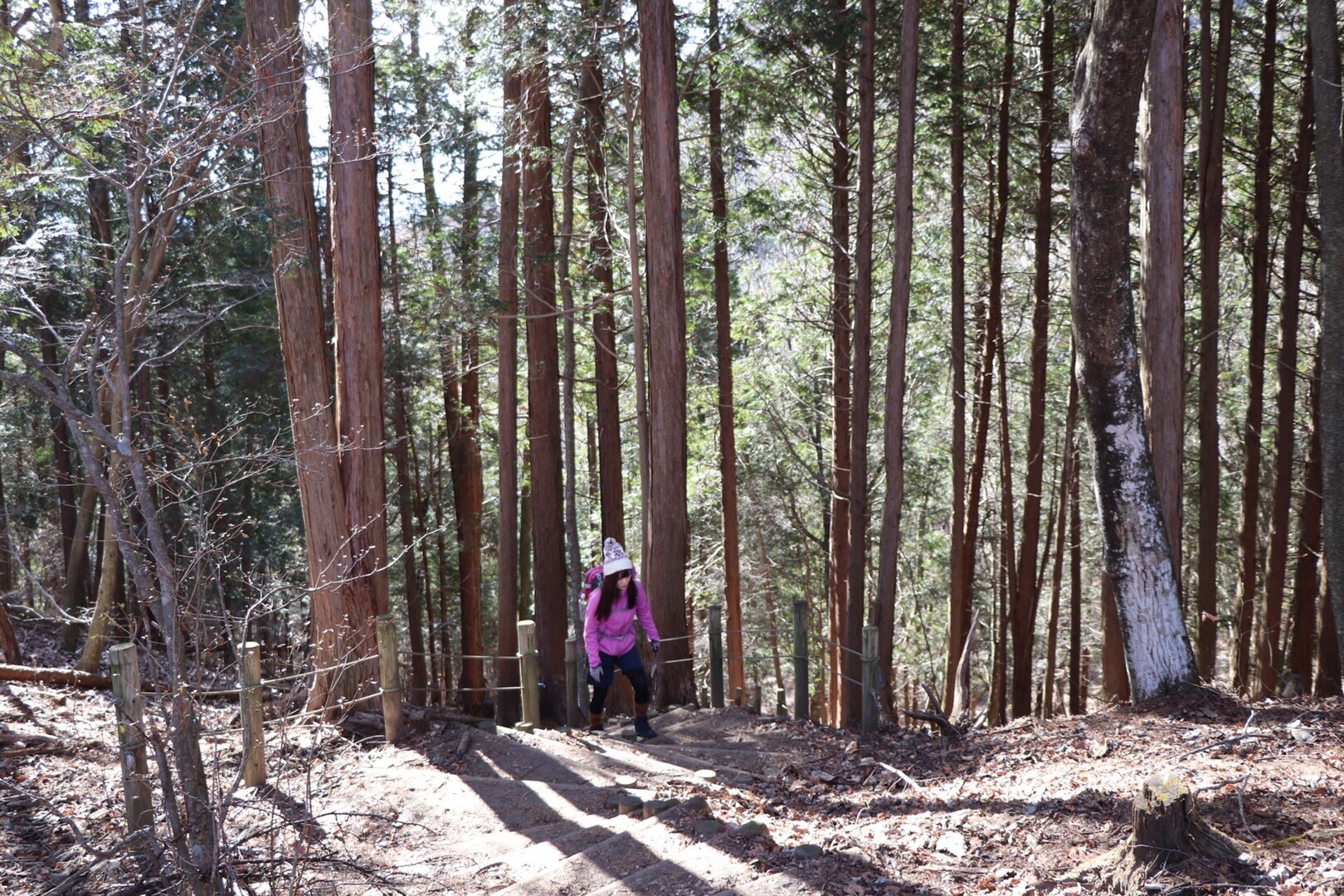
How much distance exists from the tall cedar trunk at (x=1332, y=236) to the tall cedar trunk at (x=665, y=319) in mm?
6474

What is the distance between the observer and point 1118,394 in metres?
7.23

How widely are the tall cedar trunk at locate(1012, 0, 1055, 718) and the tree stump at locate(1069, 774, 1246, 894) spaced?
37.2 feet

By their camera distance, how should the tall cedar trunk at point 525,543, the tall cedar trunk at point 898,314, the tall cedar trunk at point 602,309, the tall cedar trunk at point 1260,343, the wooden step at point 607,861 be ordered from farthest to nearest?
the tall cedar trunk at point 525,543, the tall cedar trunk at point 602,309, the tall cedar trunk at point 1260,343, the tall cedar trunk at point 898,314, the wooden step at point 607,861

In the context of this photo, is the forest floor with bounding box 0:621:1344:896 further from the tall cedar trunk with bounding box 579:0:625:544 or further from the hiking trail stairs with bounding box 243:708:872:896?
the tall cedar trunk with bounding box 579:0:625:544

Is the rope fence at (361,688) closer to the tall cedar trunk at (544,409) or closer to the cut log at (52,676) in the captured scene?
the tall cedar trunk at (544,409)

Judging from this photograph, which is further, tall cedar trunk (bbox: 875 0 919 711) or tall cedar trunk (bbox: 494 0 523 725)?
tall cedar trunk (bbox: 494 0 523 725)

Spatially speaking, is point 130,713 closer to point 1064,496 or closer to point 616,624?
point 616,624

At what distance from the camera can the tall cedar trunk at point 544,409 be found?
559 inches

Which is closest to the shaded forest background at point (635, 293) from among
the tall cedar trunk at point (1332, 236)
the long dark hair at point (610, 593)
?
the long dark hair at point (610, 593)

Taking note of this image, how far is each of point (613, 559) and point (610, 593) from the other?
14.6 inches

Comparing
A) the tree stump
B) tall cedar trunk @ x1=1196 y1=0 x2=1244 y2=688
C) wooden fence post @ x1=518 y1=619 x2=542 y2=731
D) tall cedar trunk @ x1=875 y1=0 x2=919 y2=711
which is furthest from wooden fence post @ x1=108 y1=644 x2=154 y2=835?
tall cedar trunk @ x1=1196 y1=0 x2=1244 y2=688

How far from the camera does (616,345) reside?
1967cm

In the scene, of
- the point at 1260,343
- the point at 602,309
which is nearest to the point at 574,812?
the point at 602,309

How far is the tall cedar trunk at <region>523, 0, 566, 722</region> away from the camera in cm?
1421
